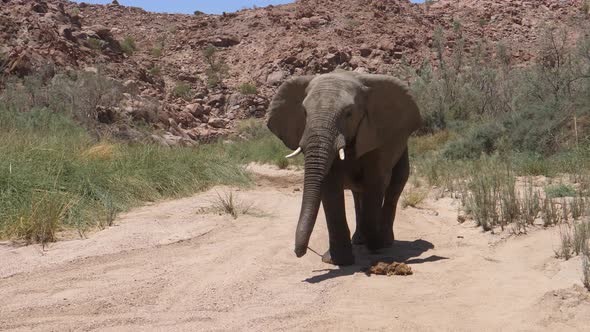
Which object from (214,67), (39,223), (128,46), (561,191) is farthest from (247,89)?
(39,223)

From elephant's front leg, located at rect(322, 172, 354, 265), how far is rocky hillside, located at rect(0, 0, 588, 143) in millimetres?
21939

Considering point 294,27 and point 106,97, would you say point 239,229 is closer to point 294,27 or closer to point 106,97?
point 106,97

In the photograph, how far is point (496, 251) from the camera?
6.09 m

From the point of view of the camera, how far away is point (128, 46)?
4356 centimetres

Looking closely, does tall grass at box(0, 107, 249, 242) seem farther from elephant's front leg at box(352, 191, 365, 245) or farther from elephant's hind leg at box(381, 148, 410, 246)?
elephant's hind leg at box(381, 148, 410, 246)

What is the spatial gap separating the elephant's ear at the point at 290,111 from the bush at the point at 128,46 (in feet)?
124

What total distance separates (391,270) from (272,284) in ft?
3.52

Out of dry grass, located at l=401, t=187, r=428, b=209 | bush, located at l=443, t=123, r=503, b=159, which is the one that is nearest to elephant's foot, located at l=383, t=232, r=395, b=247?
dry grass, located at l=401, t=187, r=428, b=209

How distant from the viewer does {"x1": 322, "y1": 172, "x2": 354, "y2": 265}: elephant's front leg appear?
5809 mm

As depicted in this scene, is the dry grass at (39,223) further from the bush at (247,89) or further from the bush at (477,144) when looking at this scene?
Answer: the bush at (247,89)

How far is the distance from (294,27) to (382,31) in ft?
21.1

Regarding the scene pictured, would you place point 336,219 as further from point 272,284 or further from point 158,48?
point 158,48

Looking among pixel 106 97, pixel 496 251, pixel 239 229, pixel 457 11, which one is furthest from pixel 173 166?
pixel 457 11

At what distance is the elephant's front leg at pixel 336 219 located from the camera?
19.1 feet
